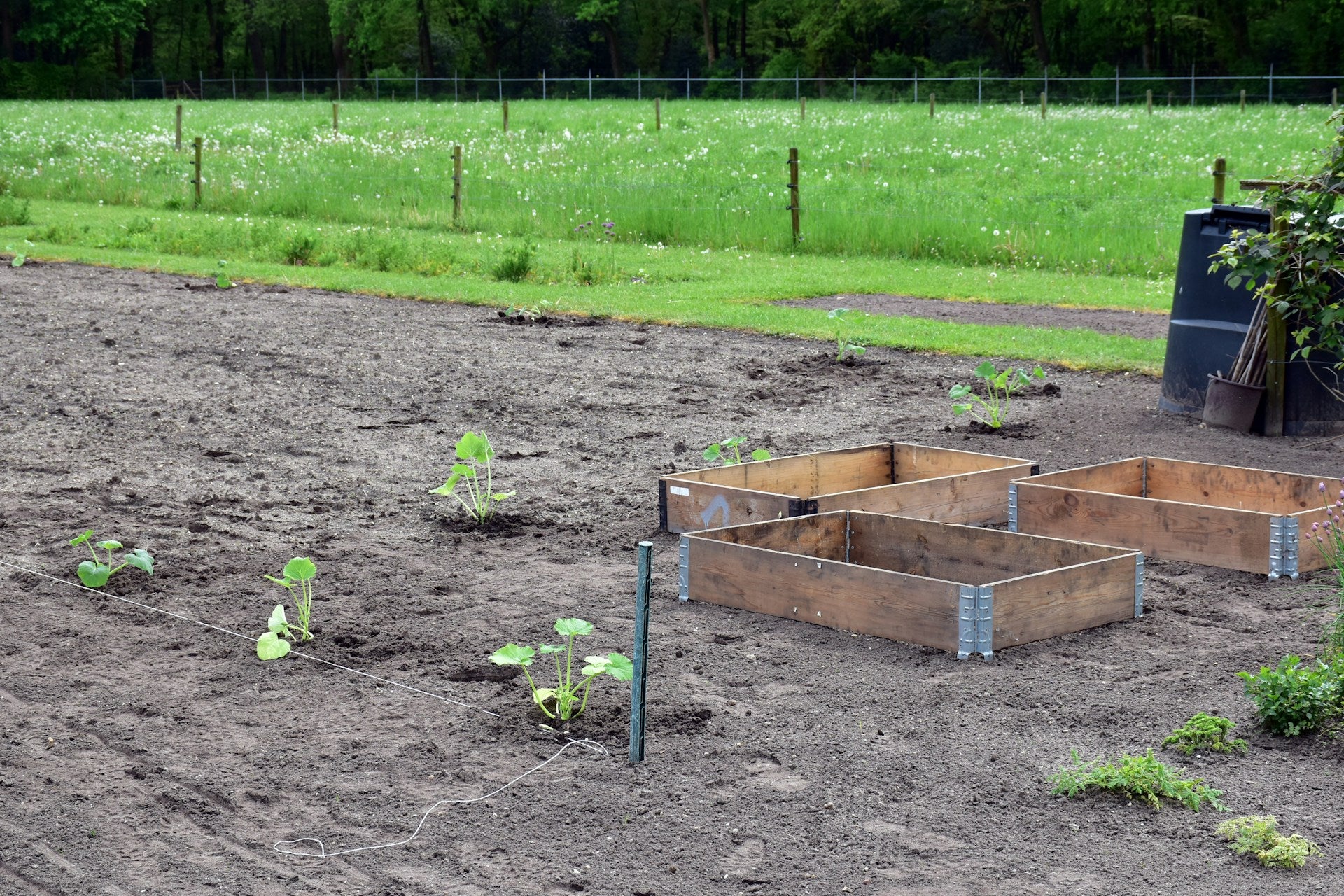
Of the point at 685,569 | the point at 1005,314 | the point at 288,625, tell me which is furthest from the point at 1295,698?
the point at 1005,314

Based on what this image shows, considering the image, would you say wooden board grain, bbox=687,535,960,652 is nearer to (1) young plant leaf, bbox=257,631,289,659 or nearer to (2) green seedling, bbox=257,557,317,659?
(2) green seedling, bbox=257,557,317,659

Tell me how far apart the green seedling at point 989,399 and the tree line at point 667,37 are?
179 feet

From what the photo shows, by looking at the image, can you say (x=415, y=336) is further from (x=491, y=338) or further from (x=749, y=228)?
(x=749, y=228)

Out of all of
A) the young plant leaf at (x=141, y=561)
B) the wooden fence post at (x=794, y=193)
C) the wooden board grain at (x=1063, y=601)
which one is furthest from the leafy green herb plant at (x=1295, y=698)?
the wooden fence post at (x=794, y=193)

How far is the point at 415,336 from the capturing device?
43.1ft

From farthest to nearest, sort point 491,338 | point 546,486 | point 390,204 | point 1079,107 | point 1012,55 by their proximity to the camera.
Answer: point 1012,55 → point 1079,107 → point 390,204 → point 491,338 → point 546,486

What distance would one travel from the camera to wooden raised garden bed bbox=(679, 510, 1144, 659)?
5340 mm

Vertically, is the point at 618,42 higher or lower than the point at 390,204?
higher

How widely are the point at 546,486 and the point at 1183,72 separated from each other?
65.9 metres

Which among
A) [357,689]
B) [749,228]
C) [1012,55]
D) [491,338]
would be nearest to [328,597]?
[357,689]

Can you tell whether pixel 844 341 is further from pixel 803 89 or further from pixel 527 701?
pixel 803 89

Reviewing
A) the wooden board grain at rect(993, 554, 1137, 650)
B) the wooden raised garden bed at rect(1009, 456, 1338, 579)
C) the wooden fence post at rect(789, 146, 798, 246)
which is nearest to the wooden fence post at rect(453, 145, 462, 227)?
the wooden fence post at rect(789, 146, 798, 246)

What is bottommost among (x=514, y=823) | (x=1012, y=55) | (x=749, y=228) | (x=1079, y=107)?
(x=514, y=823)

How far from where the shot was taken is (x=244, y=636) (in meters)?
5.55
